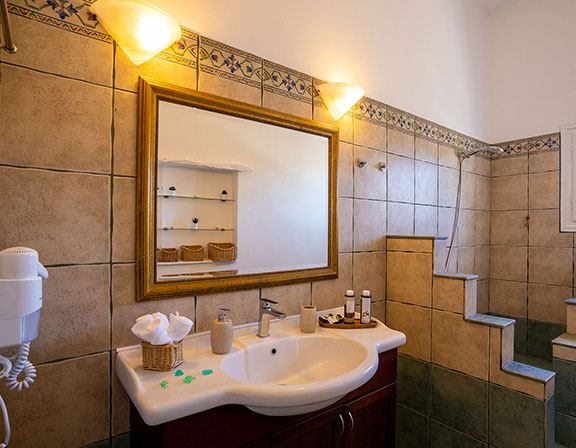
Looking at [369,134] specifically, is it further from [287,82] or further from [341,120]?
[287,82]

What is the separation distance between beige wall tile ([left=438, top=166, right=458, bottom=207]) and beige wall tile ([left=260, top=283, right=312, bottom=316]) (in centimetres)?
133

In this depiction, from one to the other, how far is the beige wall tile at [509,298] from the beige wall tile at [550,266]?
0.40 feet

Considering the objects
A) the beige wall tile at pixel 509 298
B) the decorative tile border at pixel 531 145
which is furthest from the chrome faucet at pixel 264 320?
the decorative tile border at pixel 531 145

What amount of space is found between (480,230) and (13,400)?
3050 millimetres

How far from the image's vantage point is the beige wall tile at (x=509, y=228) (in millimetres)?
2729

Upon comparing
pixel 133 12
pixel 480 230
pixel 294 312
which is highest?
pixel 133 12

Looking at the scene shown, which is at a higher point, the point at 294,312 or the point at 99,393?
the point at 294,312

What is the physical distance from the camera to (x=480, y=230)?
2791 mm

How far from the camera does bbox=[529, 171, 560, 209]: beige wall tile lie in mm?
2584

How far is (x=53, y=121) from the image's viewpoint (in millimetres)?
1056

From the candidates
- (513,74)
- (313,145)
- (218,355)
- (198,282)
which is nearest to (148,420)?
(218,355)

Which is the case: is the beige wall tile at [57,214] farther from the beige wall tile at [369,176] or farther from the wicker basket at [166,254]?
the beige wall tile at [369,176]

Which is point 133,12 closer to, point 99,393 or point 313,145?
point 313,145

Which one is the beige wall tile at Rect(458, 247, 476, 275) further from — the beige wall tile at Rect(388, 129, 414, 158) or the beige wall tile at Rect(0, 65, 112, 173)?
the beige wall tile at Rect(0, 65, 112, 173)
